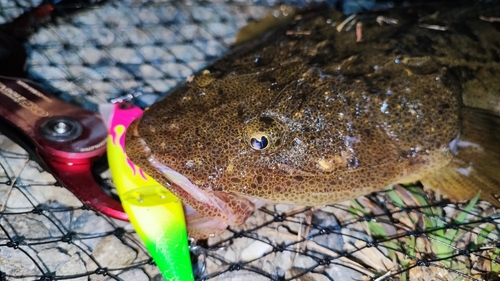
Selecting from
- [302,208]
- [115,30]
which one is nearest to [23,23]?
[115,30]

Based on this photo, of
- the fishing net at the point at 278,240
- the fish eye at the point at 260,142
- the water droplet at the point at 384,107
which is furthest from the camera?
the fishing net at the point at 278,240

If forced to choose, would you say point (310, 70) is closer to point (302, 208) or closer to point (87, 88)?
point (302, 208)

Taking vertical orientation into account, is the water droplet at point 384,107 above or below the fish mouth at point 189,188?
above

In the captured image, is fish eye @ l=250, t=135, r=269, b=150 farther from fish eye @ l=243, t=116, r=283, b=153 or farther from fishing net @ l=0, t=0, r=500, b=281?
fishing net @ l=0, t=0, r=500, b=281

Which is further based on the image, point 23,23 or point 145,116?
point 23,23

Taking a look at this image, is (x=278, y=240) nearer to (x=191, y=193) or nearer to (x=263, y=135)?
(x=191, y=193)

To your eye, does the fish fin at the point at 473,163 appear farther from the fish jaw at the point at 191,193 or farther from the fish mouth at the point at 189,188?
the fish mouth at the point at 189,188

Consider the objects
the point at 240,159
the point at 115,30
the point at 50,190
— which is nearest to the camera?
the point at 240,159

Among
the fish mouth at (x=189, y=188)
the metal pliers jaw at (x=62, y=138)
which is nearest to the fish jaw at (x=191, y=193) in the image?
the fish mouth at (x=189, y=188)
